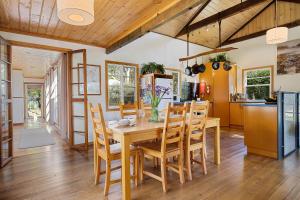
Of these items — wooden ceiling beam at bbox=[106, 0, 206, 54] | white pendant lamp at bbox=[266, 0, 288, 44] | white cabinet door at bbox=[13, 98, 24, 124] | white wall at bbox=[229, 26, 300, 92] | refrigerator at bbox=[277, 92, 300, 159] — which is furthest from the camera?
white cabinet door at bbox=[13, 98, 24, 124]

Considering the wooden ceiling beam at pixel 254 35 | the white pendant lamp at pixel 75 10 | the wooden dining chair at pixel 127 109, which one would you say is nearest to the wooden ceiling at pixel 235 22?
the wooden ceiling beam at pixel 254 35

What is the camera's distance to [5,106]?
3193 millimetres

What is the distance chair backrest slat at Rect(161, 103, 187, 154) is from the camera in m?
2.12

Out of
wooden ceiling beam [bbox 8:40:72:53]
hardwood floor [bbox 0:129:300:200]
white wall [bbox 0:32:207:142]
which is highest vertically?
white wall [bbox 0:32:207:142]

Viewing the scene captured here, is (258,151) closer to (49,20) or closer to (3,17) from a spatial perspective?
(49,20)

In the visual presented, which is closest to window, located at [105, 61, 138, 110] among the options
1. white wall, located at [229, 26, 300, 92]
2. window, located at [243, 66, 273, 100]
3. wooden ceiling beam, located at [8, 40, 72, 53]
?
wooden ceiling beam, located at [8, 40, 72, 53]

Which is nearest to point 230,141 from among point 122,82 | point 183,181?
point 183,181

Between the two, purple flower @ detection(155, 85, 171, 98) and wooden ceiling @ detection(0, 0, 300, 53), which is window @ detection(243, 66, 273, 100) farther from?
purple flower @ detection(155, 85, 171, 98)

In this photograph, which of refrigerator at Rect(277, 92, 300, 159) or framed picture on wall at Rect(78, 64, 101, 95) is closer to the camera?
refrigerator at Rect(277, 92, 300, 159)

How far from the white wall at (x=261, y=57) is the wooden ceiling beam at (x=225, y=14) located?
2100mm

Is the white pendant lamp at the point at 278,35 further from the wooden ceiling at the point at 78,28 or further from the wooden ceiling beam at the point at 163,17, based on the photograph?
the wooden ceiling at the point at 78,28

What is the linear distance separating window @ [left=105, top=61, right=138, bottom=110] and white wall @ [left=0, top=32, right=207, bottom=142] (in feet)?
0.45

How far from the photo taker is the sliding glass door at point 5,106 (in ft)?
9.96

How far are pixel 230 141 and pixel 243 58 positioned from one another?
3.50 metres
